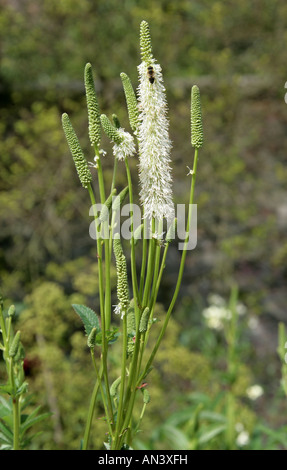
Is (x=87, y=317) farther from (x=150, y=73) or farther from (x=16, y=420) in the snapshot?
(x=150, y=73)

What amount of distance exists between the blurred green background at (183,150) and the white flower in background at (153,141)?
2033mm

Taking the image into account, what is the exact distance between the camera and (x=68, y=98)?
3.54 meters

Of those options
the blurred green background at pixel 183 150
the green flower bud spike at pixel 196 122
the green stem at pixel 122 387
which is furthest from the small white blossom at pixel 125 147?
the blurred green background at pixel 183 150

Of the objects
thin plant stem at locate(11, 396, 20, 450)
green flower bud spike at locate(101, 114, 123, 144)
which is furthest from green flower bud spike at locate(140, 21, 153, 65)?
thin plant stem at locate(11, 396, 20, 450)

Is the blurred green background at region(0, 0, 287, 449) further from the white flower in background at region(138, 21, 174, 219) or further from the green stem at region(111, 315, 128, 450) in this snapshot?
the white flower in background at region(138, 21, 174, 219)

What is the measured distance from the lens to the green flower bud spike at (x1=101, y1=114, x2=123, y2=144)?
781 millimetres

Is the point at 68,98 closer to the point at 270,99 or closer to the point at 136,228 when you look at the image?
the point at 270,99

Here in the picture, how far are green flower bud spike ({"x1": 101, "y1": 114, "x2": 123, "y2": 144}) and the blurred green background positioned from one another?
2.08m

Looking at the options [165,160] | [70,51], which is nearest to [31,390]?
[165,160]

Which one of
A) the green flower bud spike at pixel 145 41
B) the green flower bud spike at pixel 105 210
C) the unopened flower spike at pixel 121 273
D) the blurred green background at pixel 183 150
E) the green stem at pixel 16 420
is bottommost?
the green stem at pixel 16 420

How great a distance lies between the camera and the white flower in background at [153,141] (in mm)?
786

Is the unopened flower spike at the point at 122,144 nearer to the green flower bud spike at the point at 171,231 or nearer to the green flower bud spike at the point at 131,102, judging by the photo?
the green flower bud spike at the point at 131,102

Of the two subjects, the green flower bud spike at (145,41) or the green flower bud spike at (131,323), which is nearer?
the green flower bud spike at (145,41)

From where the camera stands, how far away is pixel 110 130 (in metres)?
0.79
